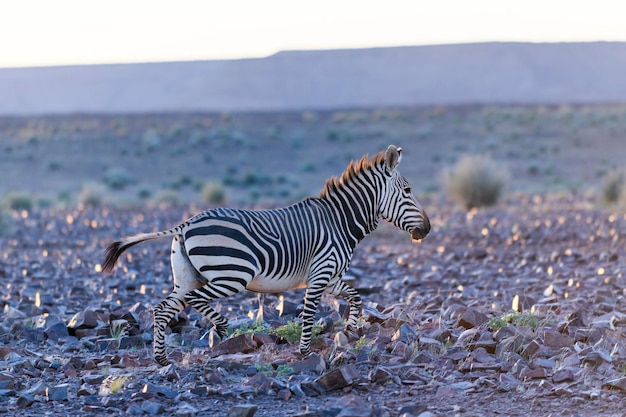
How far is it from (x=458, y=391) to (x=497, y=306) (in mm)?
3666

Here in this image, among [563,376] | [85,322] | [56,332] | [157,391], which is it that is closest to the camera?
[157,391]

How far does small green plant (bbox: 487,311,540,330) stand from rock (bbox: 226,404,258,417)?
2.95 m

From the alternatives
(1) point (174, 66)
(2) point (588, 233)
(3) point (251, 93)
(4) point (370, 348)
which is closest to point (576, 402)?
(4) point (370, 348)

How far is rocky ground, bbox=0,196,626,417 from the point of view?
260 inches

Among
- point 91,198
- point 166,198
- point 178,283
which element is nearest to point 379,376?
point 178,283

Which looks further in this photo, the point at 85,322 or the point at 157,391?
the point at 85,322

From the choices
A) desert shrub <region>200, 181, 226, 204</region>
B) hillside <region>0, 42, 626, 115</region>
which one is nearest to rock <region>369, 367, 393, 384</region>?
desert shrub <region>200, 181, 226, 204</region>

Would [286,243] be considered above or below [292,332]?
above

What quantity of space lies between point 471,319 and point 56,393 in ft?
12.3

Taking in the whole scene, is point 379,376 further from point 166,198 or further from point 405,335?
point 166,198

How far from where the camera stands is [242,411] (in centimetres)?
614

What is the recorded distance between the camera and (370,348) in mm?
7723

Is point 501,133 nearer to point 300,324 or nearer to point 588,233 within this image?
point 588,233

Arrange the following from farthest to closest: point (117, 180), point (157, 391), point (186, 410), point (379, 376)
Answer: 1. point (117, 180)
2. point (379, 376)
3. point (157, 391)
4. point (186, 410)
